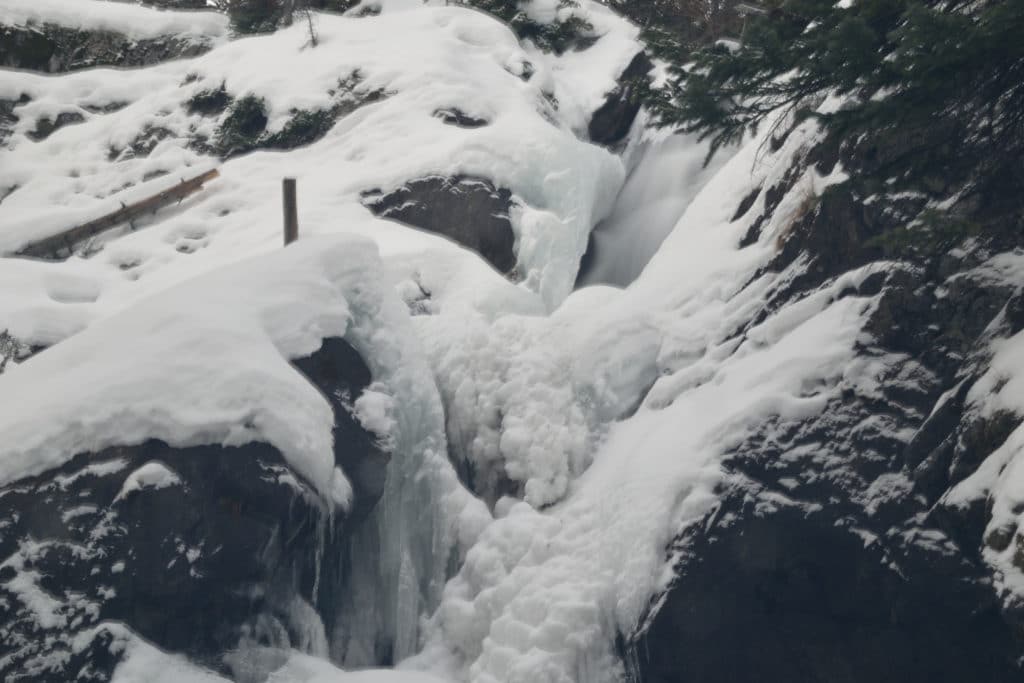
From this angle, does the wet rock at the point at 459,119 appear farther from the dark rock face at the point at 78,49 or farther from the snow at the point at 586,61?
the dark rock face at the point at 78,49

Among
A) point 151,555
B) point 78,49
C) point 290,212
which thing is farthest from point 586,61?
point 151,555

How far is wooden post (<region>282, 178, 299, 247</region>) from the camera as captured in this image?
9.27 meters

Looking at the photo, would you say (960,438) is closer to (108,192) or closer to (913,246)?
(913,246)

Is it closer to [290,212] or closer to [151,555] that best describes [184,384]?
[151,555]

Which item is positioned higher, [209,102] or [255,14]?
[209,102]

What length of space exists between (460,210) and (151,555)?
6.98 meters

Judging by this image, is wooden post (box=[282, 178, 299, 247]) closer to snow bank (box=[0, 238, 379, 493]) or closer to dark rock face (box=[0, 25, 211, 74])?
snow bank (box=[0, 238, 379, 493])

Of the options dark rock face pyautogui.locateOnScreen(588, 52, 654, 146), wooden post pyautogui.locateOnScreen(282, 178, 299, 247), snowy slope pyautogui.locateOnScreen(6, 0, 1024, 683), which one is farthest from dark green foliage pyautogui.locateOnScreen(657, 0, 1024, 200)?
dark rock face pyautogui.locateOnScreen(588, 52, 654, 146)

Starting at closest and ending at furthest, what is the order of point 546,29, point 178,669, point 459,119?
point 178,669
point 459,119
point 546,29

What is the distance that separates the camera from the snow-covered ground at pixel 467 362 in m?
6.73

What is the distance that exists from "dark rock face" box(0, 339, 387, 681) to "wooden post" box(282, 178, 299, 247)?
3358mm

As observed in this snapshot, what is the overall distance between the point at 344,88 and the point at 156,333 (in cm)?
878

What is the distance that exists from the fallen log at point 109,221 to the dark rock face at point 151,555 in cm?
770

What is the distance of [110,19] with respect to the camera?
62.4ft
